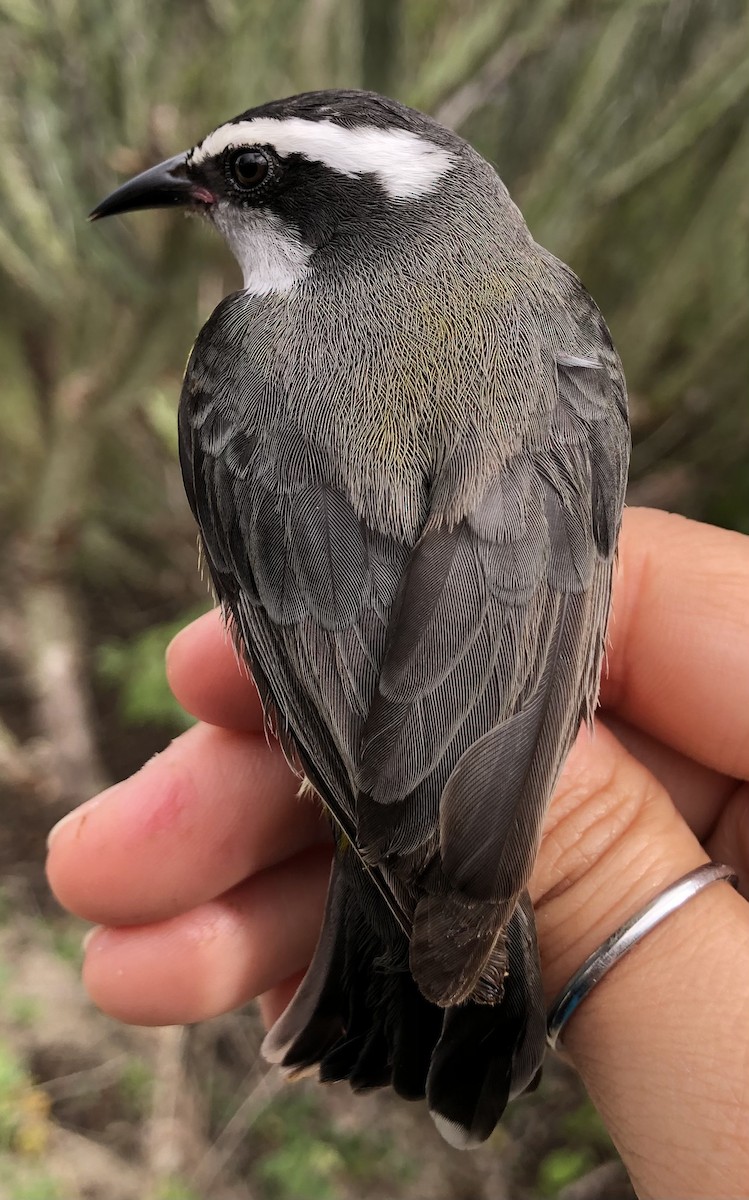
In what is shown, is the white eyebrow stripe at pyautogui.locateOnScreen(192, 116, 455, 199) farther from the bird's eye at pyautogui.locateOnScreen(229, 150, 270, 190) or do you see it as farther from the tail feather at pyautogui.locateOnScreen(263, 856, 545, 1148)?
the tail feather at pyautogui.locateOnScreen(263, 856, 545, 1148)

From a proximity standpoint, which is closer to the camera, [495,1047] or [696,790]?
[495,1047]

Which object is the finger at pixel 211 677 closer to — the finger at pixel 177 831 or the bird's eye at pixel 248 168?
the finger at pixel 177 831

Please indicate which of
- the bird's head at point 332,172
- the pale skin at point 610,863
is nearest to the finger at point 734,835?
the pale skin at point 610,863

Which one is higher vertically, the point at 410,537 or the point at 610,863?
the point at 410,537

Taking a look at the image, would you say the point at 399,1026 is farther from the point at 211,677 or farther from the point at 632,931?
the point at 211,677

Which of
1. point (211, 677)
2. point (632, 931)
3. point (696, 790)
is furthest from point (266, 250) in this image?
point (696, 790)

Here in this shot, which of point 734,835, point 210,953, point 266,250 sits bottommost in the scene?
point 210,953

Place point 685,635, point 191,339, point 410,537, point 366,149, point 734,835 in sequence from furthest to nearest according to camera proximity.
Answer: point 191,339
point 734,835
point 685,635
point 366,149
point 410,537
